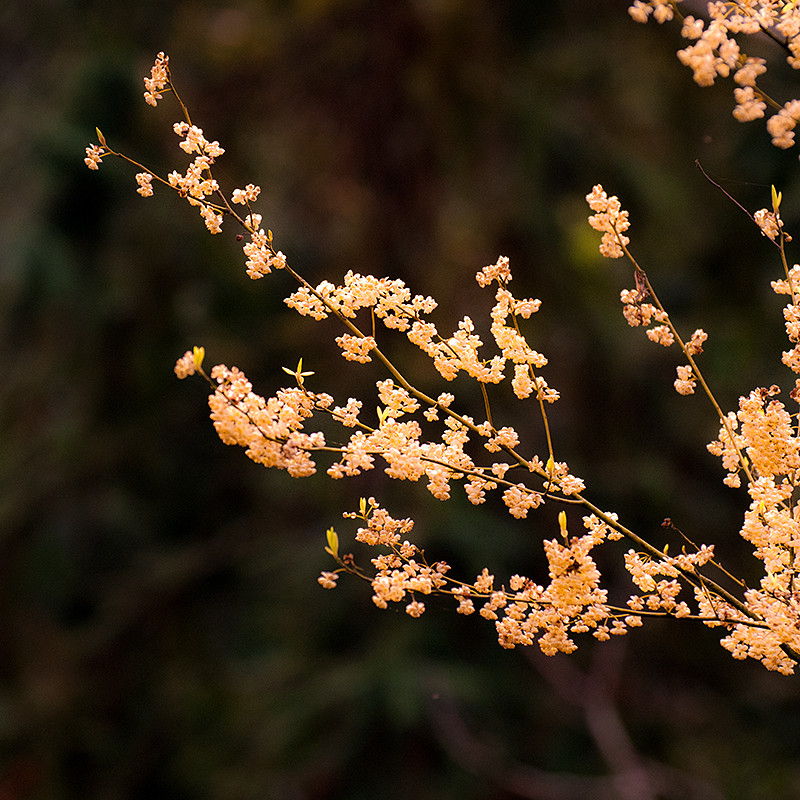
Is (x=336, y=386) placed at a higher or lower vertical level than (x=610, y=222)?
higher

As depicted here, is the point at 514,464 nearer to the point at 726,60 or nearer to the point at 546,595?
the point at 546,595

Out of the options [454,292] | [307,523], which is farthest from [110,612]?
[454,292]

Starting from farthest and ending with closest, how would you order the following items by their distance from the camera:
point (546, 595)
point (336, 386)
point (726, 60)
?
point (336, 386) → point (546, 595) → point (726, 60)

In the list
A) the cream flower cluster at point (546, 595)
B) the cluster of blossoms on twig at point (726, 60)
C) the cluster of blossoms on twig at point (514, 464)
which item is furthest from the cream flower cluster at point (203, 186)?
the cluster of blossoms on twig at point (726, 60)

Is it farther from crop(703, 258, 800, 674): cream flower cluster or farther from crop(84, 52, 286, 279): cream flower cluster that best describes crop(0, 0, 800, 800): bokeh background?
crop(84, 52, 286, 279): cream flower cluster

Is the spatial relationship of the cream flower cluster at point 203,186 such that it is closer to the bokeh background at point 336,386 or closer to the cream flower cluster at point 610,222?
the cream flower cluster at point 610,222

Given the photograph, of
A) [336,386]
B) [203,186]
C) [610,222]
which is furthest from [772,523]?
[336,386]

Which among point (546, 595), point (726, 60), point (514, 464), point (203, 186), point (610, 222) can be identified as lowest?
point (546, 595)

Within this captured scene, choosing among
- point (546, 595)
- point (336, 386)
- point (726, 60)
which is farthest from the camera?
point (336, 386)

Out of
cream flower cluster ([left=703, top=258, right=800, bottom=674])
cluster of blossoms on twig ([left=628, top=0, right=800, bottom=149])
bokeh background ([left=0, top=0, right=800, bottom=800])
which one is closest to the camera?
cluster of blossoms on twig ([left=628, top=0, right=800, bottom=149])

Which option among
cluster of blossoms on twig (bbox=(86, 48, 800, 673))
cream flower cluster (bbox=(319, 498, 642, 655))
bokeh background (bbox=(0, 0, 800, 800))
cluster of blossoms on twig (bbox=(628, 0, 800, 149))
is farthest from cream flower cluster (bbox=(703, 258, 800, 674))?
bokeh background (bbox=(0, 0, 800, 800))
